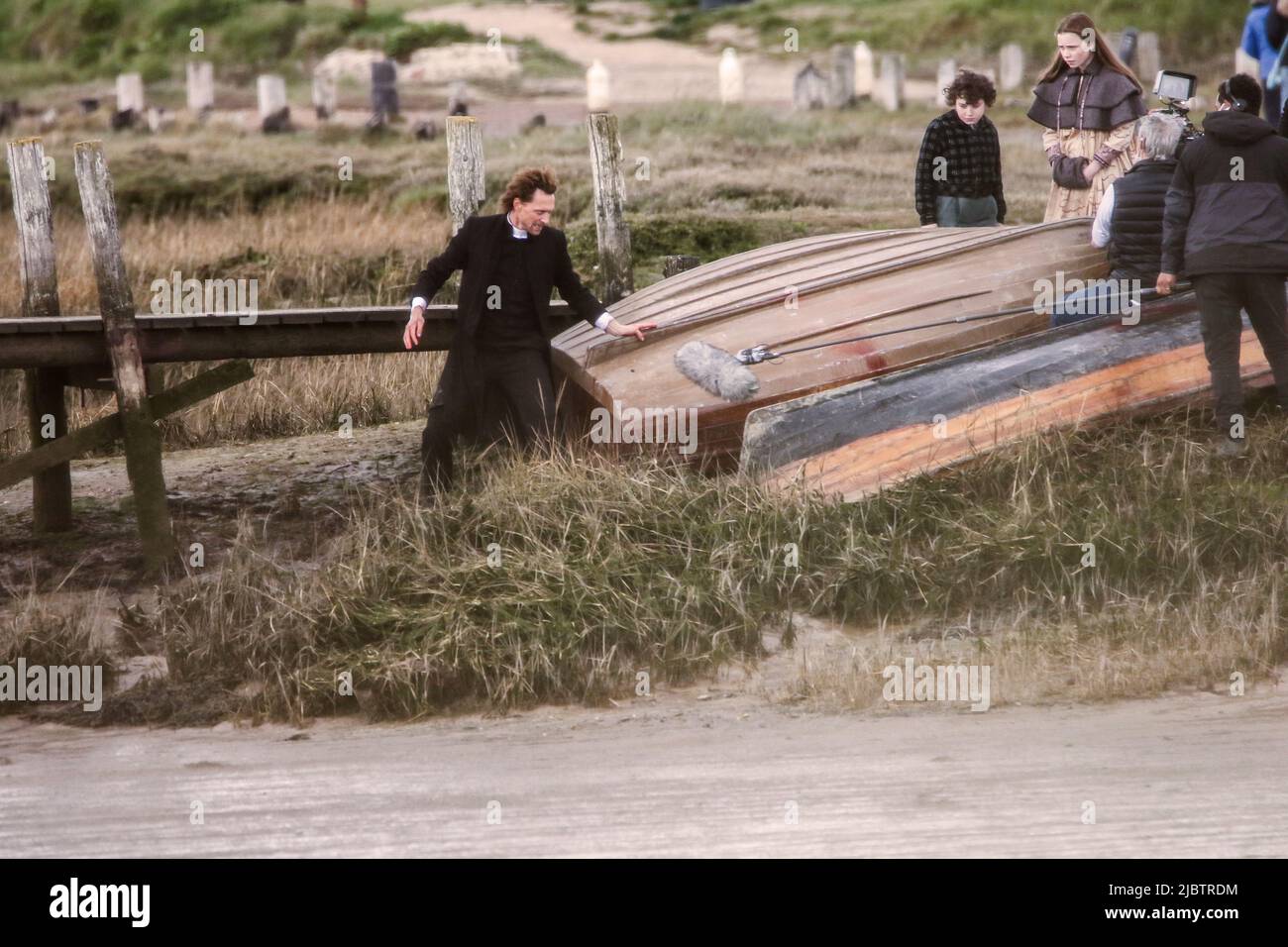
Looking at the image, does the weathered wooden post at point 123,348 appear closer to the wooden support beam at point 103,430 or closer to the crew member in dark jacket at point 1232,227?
the wooden support beam at point 103,430

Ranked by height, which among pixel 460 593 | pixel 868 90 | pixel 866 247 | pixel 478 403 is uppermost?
pixel 868 90

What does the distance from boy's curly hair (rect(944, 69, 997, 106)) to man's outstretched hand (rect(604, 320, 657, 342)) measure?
2.02m

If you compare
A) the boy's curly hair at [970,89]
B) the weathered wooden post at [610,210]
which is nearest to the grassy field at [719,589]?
the weathered wooden post at [610,210]

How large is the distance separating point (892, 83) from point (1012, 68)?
2.68 metres

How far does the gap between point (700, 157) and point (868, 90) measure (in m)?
8.58

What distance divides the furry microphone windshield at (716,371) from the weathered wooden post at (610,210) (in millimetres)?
1237

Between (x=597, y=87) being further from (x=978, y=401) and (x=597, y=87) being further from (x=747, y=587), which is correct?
(x=747, y=587)

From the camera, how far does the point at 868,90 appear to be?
26484mm

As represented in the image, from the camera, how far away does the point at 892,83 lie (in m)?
25.1

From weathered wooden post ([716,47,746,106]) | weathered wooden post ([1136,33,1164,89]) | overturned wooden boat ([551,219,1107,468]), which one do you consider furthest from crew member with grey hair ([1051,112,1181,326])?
weathered wooden post ([1136,33,1164,89])

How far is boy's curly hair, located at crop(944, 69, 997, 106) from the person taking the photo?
9344 millimetres

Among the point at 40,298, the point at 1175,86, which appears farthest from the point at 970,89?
the point at 40,298
